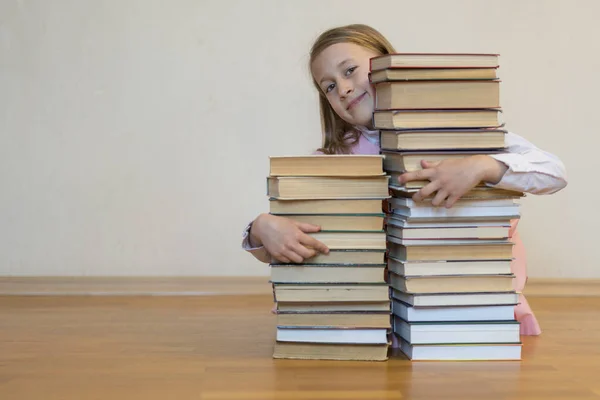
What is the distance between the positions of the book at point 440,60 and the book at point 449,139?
13 cm

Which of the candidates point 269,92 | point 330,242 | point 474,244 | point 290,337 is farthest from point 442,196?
point 269,92

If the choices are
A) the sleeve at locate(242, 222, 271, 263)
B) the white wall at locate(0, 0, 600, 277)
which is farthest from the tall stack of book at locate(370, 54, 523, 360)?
the white wall at locate(0, 0, 600, 277)

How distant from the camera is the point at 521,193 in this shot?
169 cm

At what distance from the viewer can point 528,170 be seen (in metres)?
1.65

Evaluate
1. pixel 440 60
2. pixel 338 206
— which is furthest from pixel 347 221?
pixel 440 60

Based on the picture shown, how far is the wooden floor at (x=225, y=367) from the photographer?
1437mm

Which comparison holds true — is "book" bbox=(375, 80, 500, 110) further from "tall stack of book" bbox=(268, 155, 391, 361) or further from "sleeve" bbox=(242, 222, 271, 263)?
"sleeve" bbox=(242, 222, 271, 263)

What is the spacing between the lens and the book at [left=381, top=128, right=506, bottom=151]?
64.5 inches

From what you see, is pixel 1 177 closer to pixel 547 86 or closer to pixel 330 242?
pixel 330 242

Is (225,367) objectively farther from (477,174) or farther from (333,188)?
(477,174)

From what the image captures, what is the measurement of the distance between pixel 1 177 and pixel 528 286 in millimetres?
1827

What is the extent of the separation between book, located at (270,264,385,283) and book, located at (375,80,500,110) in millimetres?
331

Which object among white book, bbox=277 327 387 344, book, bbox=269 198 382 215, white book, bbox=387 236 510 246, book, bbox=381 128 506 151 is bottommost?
white book, bbox=277 327 387 344

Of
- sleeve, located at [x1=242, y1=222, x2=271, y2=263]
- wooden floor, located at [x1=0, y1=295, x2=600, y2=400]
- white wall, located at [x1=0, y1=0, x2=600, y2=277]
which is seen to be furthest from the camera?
white wall, located at [x1=0, y1=0, x2=600, y2=277]
